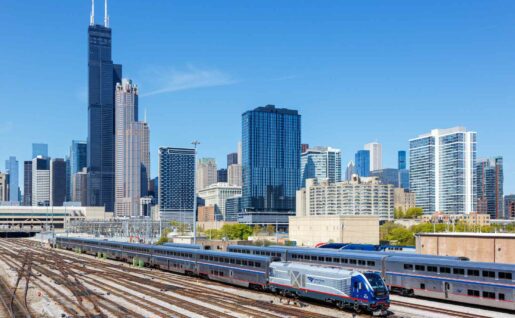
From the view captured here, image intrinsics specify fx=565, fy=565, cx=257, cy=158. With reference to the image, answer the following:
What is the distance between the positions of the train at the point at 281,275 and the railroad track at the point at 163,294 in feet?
6.07

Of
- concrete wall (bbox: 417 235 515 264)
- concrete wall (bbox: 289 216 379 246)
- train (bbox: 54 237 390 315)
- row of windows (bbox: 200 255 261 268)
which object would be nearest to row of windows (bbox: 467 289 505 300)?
train (bbox: 54 237 390 315)

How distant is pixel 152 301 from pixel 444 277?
25.4m

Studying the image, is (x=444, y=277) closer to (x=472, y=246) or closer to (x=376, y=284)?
(x=376, y=284)

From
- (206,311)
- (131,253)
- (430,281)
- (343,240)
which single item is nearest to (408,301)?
(430,281)

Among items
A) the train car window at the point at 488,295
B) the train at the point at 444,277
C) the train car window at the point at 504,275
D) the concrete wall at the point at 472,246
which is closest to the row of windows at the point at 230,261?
the train at the point at 444,277

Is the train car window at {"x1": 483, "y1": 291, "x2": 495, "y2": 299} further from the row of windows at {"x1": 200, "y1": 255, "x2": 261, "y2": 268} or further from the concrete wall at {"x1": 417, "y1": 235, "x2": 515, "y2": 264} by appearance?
the row of windows at {"x1": 200, "y1": 255, "x2": 261, "y2": 268}

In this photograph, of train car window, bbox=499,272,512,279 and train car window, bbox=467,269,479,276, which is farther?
train car window, bbox=467,269,479,276

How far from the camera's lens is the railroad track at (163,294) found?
4462cm

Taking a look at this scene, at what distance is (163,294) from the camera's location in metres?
54.9

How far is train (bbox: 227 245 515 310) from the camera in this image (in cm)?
4241

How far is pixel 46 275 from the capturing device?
7506 cm

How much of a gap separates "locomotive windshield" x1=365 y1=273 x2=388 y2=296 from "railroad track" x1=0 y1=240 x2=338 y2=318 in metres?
4.24

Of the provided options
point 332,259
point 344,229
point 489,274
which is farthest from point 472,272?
point 344,229

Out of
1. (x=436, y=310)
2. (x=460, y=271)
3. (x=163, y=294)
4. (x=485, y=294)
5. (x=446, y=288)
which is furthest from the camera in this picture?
(x=163, y=294)
